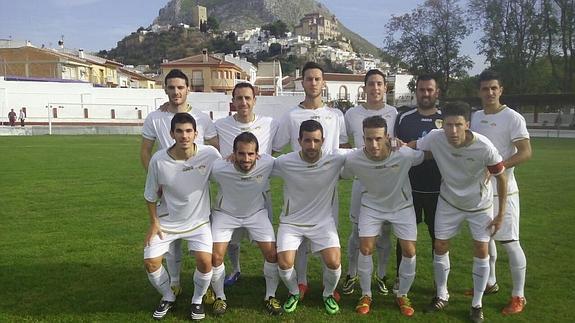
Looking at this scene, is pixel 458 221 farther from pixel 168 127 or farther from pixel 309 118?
pixel 168 127

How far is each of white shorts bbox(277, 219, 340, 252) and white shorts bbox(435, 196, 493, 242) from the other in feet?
3.28

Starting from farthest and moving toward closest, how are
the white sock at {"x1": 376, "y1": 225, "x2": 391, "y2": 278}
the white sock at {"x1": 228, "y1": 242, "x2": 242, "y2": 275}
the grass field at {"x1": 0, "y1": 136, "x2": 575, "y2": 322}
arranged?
the white sock at {"x1": 228, "y1": 242, "x2": 242, "y2": 275} → the white sock at {"x1": 376, "y1": 225, "x2": 391, "y2": 278} → the grass field at {"x1": 0, "y1": 136, "x2": 575, "y2": 322}

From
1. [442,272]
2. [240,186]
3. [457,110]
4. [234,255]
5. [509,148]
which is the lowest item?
[234,255]

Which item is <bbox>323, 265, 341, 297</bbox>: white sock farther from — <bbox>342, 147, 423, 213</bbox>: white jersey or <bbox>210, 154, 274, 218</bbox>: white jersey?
<bbox>210, 154, 274, 218</bbox>: white jersey

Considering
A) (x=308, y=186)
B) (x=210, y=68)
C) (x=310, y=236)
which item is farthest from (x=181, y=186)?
(x=210, y=68)

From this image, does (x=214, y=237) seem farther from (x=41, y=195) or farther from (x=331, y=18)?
(x=331, y=18)

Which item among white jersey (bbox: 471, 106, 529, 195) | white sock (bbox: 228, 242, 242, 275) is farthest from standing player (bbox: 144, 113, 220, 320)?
white jersey (bbox: 471, 106, 529, 195)

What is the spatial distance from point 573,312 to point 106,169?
1255cm

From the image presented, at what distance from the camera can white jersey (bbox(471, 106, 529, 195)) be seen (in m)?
4.40

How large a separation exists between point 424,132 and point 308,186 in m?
1.35

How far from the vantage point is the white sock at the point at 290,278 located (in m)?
4.34

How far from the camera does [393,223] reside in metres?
4.42

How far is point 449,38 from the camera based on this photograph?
41.2 meters

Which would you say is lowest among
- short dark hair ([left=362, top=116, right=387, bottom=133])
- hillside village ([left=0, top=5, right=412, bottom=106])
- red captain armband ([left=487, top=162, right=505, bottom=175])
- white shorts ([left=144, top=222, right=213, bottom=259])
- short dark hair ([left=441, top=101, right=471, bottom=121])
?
white shorts ([left=144, top=222, right=213, bottom=259])
